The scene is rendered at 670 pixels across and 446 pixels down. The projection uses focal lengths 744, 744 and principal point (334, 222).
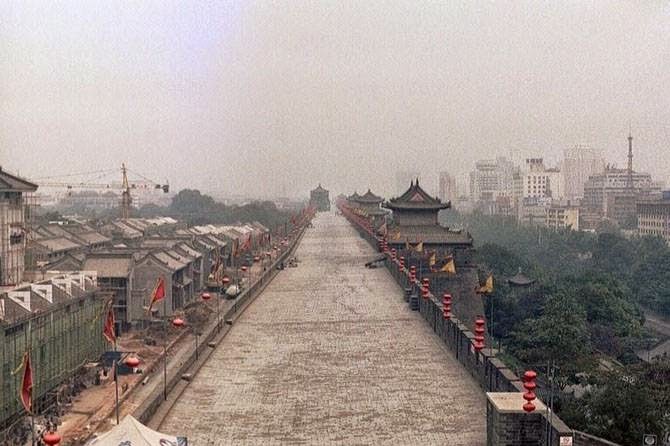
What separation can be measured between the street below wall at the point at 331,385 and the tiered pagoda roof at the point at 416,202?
16346 mm

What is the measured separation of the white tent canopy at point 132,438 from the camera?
8.54 meters

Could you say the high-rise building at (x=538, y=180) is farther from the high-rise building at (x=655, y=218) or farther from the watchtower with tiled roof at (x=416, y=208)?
the watchtower with tiled roof at (x=416, y=208)

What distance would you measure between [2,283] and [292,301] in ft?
41.5

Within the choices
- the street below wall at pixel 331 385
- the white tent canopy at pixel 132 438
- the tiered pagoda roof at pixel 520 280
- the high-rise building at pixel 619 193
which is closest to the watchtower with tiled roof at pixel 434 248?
the street below wall at pixel 331 385

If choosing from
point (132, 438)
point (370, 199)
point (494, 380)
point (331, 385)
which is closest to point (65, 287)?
point (331, 385)

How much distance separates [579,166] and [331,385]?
173 metres

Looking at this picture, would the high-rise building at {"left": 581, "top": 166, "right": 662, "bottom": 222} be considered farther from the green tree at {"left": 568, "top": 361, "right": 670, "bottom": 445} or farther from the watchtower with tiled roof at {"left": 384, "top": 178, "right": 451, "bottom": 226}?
the green tree at {"left": 568, "top": 361, "right": 670, "bottom": 445}

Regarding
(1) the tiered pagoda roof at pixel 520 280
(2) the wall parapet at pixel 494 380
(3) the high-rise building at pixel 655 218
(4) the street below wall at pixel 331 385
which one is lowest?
(1) the tiered pagoda roof at pixel 520 280

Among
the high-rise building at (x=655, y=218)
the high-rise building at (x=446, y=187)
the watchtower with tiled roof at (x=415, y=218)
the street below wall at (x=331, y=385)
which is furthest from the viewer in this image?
the high-rise building at (x=446, y=187)

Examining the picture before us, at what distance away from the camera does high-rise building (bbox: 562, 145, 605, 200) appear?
174 meters

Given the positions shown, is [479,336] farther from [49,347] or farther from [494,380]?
[49,347]

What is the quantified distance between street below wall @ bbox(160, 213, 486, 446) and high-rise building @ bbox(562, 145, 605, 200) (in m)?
161

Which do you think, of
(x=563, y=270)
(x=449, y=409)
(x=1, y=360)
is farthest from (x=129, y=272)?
(x=563, y=270)

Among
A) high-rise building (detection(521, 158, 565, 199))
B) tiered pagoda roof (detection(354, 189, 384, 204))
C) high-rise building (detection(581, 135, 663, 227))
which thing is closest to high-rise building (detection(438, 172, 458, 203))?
high-rise building (detection(521, 158, 565, 199))
